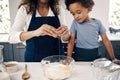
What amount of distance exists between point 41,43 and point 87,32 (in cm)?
34

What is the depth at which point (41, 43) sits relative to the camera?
1.39 m

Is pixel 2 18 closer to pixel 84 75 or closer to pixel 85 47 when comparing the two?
pixel 85 47

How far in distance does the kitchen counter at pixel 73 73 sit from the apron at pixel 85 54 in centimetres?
23

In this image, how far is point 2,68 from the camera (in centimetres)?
95

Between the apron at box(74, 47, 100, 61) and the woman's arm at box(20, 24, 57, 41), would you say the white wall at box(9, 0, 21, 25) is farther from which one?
the apron at box(74, 47, 100, 61)

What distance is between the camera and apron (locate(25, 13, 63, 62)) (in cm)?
137

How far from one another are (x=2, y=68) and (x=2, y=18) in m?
1.10

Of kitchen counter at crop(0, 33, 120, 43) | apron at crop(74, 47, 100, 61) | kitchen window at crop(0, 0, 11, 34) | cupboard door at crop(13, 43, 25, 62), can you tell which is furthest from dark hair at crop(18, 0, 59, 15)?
cupboard door at crop(13, 43, 25, 62)

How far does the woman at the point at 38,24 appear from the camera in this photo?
134 centimetres

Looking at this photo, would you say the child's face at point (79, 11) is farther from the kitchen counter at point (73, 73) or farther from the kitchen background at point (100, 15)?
the kitchen counter at point (73, 73)

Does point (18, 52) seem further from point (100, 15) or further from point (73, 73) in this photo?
point (73, 73)

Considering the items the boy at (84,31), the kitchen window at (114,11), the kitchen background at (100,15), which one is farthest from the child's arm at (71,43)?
the kitchen window at (114,11)

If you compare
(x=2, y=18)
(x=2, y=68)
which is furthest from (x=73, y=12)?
(x=2, y=18)

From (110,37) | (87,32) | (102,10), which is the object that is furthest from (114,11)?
(87,32)
